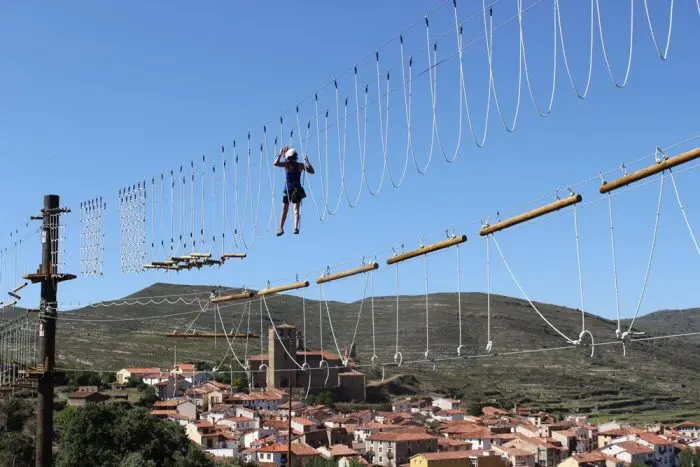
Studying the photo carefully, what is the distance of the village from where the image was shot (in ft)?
222

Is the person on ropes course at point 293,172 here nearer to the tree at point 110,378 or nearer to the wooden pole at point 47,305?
the wooden pole at point 47,305

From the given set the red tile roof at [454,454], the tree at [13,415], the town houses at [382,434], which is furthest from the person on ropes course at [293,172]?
the red tile roof at [454,454]

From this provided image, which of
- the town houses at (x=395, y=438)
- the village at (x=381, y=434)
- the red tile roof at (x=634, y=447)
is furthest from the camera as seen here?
the red tile roof at (x=634, y=447)

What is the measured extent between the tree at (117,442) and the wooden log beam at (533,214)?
37416mm

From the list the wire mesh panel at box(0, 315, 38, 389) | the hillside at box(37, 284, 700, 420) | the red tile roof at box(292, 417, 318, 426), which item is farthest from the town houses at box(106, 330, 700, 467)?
the wire mesh panel at box(0, 315, 38, 389)

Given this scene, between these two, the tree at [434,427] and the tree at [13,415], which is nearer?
the tree at [13,415]

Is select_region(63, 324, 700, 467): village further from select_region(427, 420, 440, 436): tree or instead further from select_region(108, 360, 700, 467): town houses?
select_region(427, 420, 440, 436): tree

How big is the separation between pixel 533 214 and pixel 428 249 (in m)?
2.55

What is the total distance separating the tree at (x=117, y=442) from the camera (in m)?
49.9

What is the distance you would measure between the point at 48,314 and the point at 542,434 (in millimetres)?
66130

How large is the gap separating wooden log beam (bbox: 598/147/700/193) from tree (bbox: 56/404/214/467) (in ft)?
132

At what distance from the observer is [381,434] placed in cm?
7331

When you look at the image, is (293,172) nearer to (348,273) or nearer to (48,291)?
(348,273)

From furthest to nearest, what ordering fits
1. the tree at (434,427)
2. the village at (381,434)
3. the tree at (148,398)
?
1. the tree at (434,427)
2. the tree at (148,398)
3. the village at (381,434)
